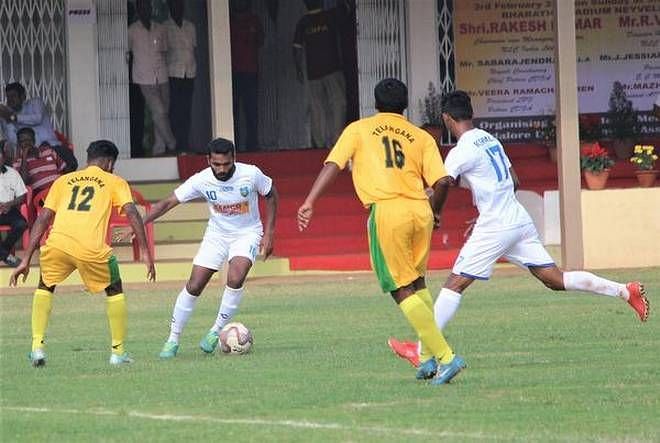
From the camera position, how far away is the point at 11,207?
21.7 meters

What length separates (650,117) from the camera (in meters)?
26.0

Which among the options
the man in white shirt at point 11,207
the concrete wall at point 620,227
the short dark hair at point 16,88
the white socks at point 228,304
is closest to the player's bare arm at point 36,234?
the white socks at point 228,304

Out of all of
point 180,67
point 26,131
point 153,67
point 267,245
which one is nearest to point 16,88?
point 26,131

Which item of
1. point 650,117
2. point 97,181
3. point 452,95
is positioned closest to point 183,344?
point 97,181

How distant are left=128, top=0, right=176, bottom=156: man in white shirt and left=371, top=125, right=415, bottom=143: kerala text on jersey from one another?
13.6m

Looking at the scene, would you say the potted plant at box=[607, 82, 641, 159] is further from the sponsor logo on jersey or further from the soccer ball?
the soccer ball

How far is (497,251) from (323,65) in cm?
1342

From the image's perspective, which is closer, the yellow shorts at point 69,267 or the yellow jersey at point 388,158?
the yellow jersey at point 388,158

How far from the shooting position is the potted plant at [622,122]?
25.3m

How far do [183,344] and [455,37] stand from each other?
11613 mm

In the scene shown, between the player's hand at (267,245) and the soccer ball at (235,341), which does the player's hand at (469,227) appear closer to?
the player's hand at (267,245)

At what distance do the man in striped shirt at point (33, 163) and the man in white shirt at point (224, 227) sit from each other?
884 cm

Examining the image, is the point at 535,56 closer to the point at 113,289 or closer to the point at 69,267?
Answer: the point at 113,289

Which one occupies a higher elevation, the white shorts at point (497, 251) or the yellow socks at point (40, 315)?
the white shorts at point (497, 251)
